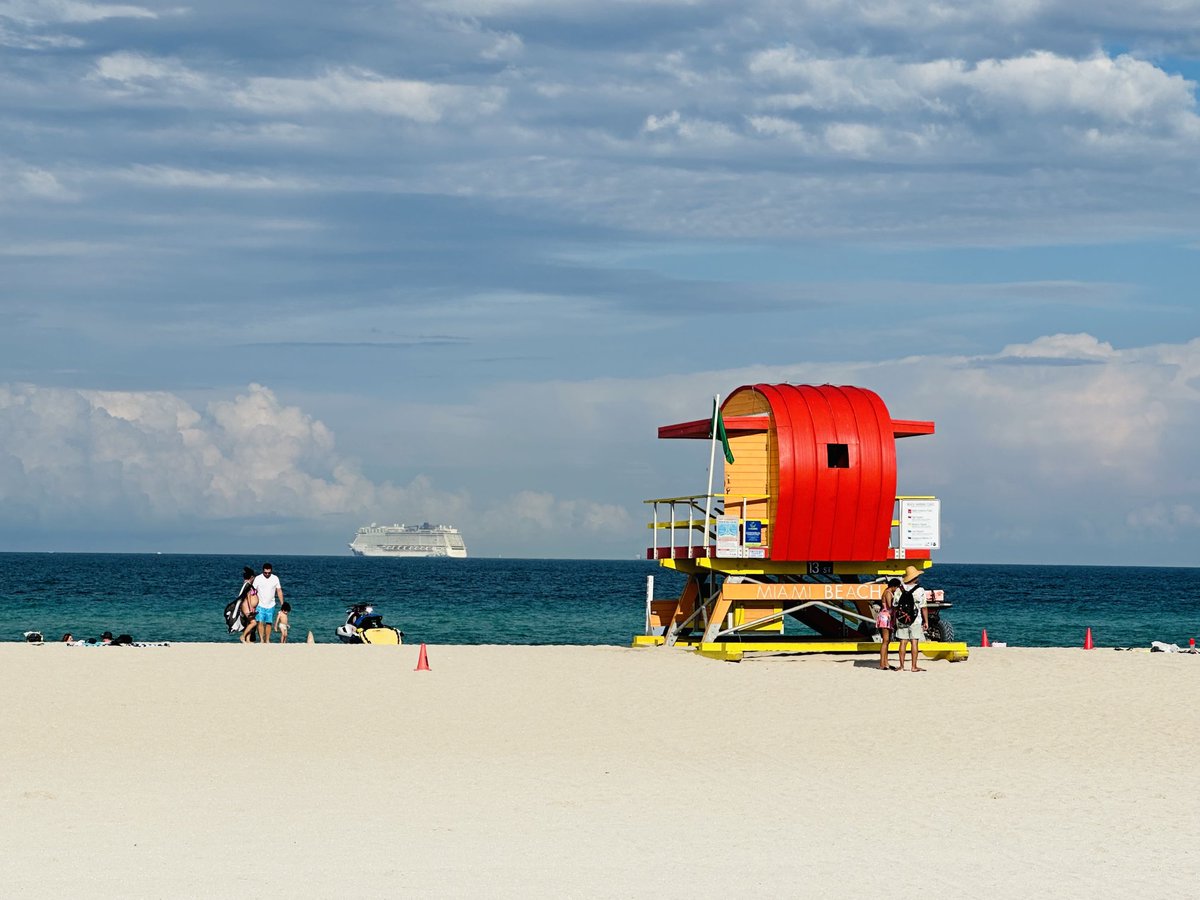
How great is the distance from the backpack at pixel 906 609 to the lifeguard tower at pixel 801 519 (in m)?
2.42

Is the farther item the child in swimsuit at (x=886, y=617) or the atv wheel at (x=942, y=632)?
the atv wheel at (x=942, y=632)

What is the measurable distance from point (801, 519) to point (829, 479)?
930mm

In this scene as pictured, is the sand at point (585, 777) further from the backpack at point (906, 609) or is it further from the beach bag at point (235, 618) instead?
the beach bag at point (235, 618)

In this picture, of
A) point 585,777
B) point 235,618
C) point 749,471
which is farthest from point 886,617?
point 235,618

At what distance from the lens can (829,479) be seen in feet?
85.6

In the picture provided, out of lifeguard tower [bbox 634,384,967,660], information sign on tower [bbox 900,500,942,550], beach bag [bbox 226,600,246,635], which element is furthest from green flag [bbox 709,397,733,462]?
beach bag [bbox 226,600,246,635]

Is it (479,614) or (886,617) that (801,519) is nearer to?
(886,617)

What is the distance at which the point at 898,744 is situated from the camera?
1675cm

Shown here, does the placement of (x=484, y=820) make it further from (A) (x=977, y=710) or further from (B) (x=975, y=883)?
(A) (x=977, y=710)

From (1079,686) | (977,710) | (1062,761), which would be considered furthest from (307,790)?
(1079,686)

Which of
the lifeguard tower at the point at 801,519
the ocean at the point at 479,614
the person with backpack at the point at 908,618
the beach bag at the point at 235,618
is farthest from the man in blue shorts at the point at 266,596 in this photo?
Result: the ocean at the point at 479,614

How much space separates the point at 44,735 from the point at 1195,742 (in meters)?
13.9

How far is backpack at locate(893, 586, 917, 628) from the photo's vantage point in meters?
24.1

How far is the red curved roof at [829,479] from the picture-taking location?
25938mm
